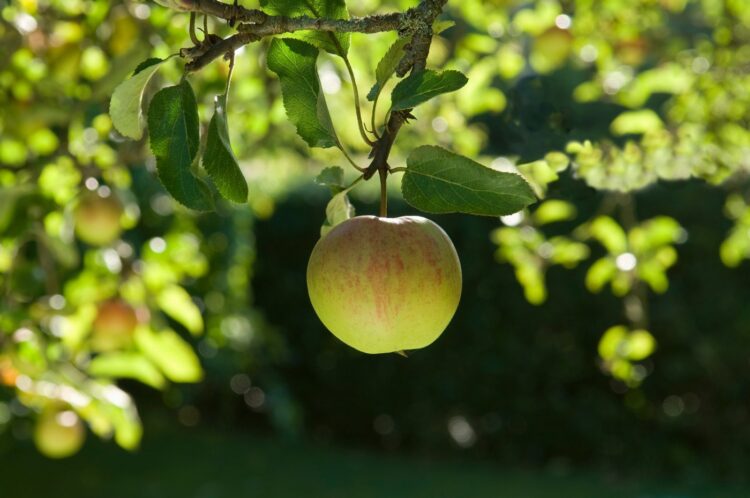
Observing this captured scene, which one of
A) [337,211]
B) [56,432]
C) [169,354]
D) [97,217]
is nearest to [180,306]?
[169,354]

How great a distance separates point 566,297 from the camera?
5.36m

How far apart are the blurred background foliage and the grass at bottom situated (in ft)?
1.26

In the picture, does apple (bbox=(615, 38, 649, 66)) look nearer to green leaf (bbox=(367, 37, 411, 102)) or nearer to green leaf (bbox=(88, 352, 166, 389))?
green leaf (bbox=(88, 352, 166, 389))

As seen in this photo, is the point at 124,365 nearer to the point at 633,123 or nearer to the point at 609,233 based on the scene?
the point at 609,233

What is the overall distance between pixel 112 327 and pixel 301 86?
150 centimetres

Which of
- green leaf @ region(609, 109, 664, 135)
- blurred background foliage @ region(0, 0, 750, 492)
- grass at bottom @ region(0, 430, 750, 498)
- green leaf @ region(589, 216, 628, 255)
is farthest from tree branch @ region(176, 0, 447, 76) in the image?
grass at bottom @ region(0, 430, 750, 498)

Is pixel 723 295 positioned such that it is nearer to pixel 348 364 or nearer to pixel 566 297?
pixel 566 297

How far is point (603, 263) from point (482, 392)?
3.55 metres

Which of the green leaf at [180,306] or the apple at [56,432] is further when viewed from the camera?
the apple at [56,432]

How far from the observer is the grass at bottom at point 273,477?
515cm

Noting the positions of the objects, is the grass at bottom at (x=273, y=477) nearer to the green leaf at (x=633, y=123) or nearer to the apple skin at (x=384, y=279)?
the green leaf at (x=633, y=123)

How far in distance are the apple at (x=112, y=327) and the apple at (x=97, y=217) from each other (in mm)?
245

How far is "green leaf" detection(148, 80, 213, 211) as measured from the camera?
0.88 meters

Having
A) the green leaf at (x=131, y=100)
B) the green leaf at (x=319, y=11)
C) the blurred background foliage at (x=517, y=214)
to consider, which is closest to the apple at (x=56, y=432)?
the blurred background foliage at (x=517, y=214)
